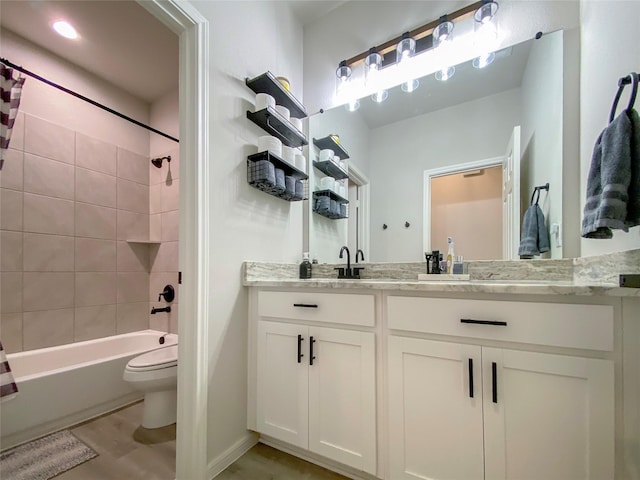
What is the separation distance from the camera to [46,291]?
201cm

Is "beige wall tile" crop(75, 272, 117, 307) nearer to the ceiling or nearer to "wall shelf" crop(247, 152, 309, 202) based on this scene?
the ceiling

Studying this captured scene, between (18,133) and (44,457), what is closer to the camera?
(44,457)

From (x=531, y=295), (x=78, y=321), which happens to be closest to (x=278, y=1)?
(x=531, y=295)

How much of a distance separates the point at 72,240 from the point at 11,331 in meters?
0.70

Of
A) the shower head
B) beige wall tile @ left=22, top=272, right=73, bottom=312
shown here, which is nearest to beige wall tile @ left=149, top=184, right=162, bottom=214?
the shower head

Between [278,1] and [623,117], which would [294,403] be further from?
[278,1]

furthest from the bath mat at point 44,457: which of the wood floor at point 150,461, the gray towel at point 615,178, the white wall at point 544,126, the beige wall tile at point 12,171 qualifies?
the white wall at point 544,126

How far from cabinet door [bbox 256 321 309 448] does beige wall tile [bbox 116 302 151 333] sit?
1739 mm

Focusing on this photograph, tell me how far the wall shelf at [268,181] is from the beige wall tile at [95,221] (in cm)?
166

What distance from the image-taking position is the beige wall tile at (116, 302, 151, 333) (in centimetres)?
243

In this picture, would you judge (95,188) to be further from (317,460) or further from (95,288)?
(317,460)

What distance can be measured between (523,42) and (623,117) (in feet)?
3.35

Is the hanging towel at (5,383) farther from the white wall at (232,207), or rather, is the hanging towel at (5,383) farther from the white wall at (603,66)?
the white wall at (603,66)

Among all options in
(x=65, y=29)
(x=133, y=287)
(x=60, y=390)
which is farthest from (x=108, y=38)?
(x=60, y=390)
